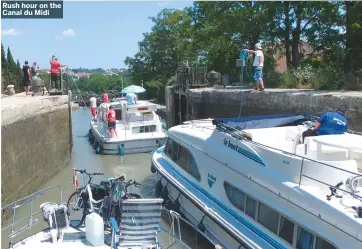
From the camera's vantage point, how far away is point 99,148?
18281 mm

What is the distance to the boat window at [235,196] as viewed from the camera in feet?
23.2

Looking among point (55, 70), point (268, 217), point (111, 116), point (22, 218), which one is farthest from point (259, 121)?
point (55, 70)

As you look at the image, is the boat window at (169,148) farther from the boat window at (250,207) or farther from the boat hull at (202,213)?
the boat window at (250,207)

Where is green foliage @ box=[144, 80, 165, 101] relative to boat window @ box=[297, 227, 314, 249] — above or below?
above

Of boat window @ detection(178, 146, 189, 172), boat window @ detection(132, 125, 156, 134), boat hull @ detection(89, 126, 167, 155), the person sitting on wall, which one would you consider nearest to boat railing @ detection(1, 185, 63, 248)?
boat window @ detection(178, 146, 189, 172)

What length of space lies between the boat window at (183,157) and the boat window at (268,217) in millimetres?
2940

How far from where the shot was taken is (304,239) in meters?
5.56

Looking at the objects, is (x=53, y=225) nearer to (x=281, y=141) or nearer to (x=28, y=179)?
(x=281, y=141)

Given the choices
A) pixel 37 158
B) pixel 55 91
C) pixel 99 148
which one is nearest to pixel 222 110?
pixel 99 148

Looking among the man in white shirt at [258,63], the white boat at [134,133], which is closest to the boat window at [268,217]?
the man in white shirt at [258,63]

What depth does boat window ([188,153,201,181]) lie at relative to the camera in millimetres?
8688

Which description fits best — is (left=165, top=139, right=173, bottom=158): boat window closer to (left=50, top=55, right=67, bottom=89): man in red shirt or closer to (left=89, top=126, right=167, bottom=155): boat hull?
(left=89, top=126, right=167, bottom=155): boat hull

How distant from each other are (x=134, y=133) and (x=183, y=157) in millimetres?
8770

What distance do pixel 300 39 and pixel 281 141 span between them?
13495 millimetres
